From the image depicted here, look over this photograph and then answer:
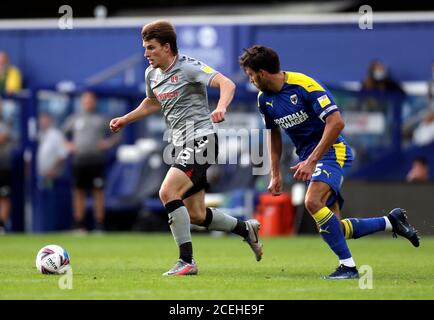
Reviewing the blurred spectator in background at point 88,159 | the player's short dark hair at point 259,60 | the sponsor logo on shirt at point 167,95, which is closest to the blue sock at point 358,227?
the player's short dark hair at point 259,60

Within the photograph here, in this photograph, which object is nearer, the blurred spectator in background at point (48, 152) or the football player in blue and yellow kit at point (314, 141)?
the football player in blue and yellow kit at point (314, 141)

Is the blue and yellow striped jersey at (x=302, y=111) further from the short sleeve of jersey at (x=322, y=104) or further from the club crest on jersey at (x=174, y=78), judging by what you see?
the club crest on jersey at (x=174, y=78)

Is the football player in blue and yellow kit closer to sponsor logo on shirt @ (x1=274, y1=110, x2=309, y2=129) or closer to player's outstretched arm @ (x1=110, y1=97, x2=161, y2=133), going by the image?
sponsor logo on shirt @ (x1=274, y1=110, x2=309, y2=129)

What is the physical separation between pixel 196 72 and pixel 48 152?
34.7 ft

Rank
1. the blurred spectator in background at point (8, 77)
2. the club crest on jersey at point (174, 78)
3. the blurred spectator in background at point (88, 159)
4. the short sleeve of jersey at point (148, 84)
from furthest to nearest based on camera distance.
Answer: the blurred spectator in background at point (8, 77) < the blurred spectator in background at point (88, 159) < the short sleeve of jersey at point (148, 84) < the club crest on jersey at point (174, 78)

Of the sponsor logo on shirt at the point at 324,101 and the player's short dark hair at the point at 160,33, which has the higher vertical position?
the player's short dark hair at the point at 160,33

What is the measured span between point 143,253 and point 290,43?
7729 mm

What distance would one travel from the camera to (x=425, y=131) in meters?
19.3

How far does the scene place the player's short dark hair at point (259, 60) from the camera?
9398 mm

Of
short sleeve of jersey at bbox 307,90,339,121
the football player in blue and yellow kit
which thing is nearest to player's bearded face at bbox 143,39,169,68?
the football player in blue and yellow kit

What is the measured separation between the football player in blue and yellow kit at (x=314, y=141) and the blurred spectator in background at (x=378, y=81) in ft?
30.2

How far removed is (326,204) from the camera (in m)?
9.85
